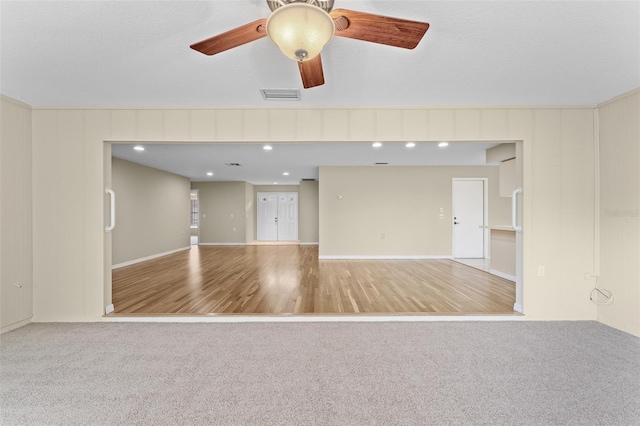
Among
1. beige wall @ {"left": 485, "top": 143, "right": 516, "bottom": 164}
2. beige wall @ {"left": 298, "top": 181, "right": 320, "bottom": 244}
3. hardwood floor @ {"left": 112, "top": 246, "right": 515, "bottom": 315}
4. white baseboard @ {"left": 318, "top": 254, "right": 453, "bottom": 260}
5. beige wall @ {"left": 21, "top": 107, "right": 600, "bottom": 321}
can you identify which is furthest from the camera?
beige wall @ {"left": 298, "top": 181, "right": 320, "bottom": 244}

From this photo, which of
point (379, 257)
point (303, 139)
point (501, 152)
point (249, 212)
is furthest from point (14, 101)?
point (249, 212)

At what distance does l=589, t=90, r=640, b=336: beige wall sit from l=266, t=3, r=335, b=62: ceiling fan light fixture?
3448 mm

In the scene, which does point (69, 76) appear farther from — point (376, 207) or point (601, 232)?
point (376, 207)

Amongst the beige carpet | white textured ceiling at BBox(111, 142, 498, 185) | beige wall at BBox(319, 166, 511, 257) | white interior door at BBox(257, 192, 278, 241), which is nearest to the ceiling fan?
the beige carpet

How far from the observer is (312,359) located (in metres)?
2.20

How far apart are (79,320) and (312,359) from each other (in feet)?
8.93

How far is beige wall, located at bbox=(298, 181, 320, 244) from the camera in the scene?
33.2 ft

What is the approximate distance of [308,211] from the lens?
10133mm

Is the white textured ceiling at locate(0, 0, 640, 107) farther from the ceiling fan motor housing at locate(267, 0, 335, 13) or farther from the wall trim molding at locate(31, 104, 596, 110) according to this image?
the ceiling fan motor housing at locate(267, 0, 335, 13)

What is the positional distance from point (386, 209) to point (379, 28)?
604 cm

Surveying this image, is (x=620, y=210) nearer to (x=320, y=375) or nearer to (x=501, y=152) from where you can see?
(x=501, y=152)

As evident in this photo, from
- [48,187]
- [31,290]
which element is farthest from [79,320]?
[48,187]

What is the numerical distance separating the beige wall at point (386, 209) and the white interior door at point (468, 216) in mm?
205

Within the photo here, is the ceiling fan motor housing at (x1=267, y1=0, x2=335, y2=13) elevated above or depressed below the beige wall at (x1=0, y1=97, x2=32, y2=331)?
above
